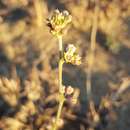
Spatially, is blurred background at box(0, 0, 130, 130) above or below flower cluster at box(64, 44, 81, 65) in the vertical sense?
above

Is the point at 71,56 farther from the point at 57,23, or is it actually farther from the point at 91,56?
the point at 91,56

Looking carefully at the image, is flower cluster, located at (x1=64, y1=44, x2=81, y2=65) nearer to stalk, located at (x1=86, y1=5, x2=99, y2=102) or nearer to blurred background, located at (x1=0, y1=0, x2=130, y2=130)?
blurred background, located at (x1=0, y1=0, x2=130, y2=130)

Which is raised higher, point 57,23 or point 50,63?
point 50,63

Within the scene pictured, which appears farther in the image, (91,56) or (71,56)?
(91,56)

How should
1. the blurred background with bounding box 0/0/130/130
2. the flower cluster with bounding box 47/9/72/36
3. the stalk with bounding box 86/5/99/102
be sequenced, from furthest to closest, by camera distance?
the stalk with bounding box 86/5/99/102, the blurred background with bounding box 0/0/130/130, the flower cluster with bounding box 47/9/72/36

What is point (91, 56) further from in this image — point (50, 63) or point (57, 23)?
point (57, 23)

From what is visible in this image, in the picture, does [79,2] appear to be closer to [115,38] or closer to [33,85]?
[115,38]

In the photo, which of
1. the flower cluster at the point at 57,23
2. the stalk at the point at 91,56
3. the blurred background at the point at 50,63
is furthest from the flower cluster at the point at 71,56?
the stalk at the point at 91,56

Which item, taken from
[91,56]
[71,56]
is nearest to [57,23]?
[71,56]

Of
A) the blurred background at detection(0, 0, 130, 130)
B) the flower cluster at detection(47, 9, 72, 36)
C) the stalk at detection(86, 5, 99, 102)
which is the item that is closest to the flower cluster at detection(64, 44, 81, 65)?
the flower cluster at detection(47, 9, 72, 36)

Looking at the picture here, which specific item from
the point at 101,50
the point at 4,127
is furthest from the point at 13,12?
the point at 4,127
